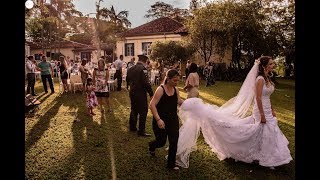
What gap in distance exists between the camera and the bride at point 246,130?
19.8ft

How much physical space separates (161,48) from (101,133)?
806 inches

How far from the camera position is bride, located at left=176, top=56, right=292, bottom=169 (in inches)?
238

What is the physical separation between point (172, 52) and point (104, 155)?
72.5 feet

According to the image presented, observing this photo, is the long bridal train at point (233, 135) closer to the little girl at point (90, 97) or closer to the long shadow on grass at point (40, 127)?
the long shadow on grass at point (40, 127)

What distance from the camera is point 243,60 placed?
29.0m

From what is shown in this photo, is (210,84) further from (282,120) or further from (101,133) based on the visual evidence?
(101,133)

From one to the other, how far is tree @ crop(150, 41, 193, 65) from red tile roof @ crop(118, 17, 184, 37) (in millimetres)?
8041

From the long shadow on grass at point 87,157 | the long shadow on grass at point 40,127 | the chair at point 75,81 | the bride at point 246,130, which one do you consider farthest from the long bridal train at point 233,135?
the chair at point 75,81

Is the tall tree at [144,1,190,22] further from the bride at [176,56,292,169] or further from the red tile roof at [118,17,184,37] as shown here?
the bride at [176,56,292,169]

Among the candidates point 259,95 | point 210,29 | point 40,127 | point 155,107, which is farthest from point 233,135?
point 210,29

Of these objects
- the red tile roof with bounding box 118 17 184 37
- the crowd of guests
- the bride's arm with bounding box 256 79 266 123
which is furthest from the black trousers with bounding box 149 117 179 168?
the red tile roof with bounding box 118 17 184 37

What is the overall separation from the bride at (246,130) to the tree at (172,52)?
72.5 feet
